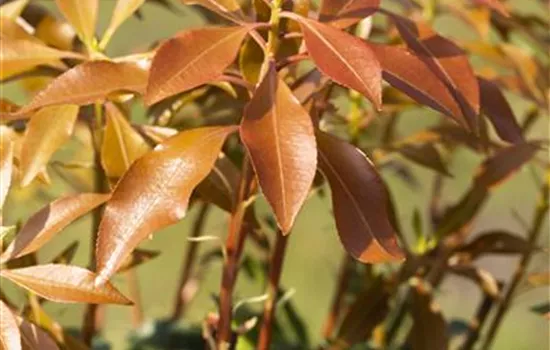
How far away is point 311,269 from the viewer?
4043 mm

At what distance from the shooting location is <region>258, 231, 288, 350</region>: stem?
4.66 ft

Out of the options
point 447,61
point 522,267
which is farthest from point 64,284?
point 522,267

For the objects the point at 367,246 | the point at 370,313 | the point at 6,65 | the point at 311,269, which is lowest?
the point at 311,269

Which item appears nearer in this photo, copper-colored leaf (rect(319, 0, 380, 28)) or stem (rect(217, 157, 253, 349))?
copper-colored leaf (rect(319, 0, 380, 28))

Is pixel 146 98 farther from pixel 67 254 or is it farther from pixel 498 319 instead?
pixel 498 319

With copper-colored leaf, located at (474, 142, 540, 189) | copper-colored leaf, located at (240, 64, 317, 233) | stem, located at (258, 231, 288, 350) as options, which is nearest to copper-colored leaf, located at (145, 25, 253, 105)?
copper-colored leaf, located at (240, 64, 317, 233)

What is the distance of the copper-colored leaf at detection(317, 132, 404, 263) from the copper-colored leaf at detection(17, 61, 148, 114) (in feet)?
0.64

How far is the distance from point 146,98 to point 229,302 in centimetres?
32

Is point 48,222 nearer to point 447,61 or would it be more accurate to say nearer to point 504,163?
point 447,61

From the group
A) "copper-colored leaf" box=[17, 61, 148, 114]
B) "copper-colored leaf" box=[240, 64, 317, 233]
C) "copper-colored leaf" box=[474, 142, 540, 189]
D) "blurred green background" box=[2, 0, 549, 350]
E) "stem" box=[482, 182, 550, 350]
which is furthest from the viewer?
"blurred green background" box=[2, 0, 549, 350]

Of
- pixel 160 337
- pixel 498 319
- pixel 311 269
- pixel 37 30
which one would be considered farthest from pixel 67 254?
pixel 311 269

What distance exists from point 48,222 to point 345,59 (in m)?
0.33

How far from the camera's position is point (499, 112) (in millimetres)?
1381

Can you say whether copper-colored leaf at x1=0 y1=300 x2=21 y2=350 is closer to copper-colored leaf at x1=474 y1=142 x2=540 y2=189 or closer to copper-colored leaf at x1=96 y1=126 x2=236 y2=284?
copper-colored leaf at x1=96 y1=126 x2=236 y2=284
